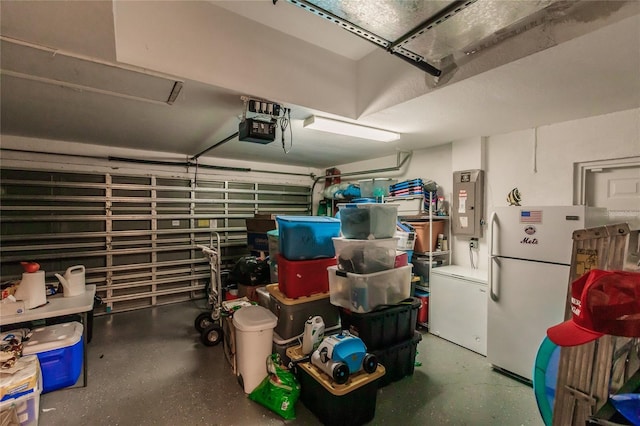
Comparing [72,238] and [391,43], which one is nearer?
[391,43]

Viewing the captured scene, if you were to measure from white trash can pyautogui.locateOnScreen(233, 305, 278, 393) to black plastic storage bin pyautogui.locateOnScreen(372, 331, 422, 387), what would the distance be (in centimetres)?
98

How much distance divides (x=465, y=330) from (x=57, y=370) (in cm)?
414

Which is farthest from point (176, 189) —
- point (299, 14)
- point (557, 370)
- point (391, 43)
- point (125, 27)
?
point (557, 370)

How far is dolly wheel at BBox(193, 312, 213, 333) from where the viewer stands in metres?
3.64

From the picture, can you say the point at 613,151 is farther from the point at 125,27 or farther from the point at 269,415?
the point at 125,27

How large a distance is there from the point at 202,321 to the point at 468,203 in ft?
12.8

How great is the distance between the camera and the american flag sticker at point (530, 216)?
2.57 metres

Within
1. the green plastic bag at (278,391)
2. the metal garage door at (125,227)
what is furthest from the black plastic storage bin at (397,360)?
the metal garage door at (125,227)

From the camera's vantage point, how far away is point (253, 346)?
7.87 feet

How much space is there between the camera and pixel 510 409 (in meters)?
2.30

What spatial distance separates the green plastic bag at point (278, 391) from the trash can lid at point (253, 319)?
288mm

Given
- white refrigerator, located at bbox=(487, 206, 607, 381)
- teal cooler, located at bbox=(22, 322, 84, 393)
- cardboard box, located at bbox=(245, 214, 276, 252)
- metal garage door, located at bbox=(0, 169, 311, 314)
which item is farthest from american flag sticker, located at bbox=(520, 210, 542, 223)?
metal garage door, located at bbox=(0, 169, 311, 314)

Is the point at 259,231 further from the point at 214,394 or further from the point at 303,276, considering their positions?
the point at 214,394

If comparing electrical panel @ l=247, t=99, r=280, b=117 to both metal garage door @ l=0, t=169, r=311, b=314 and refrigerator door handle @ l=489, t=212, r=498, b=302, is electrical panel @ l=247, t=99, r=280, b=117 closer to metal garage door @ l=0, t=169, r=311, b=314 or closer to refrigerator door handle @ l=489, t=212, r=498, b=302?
refrigerator door handle @ l=489, t=212, r=498, b=302
